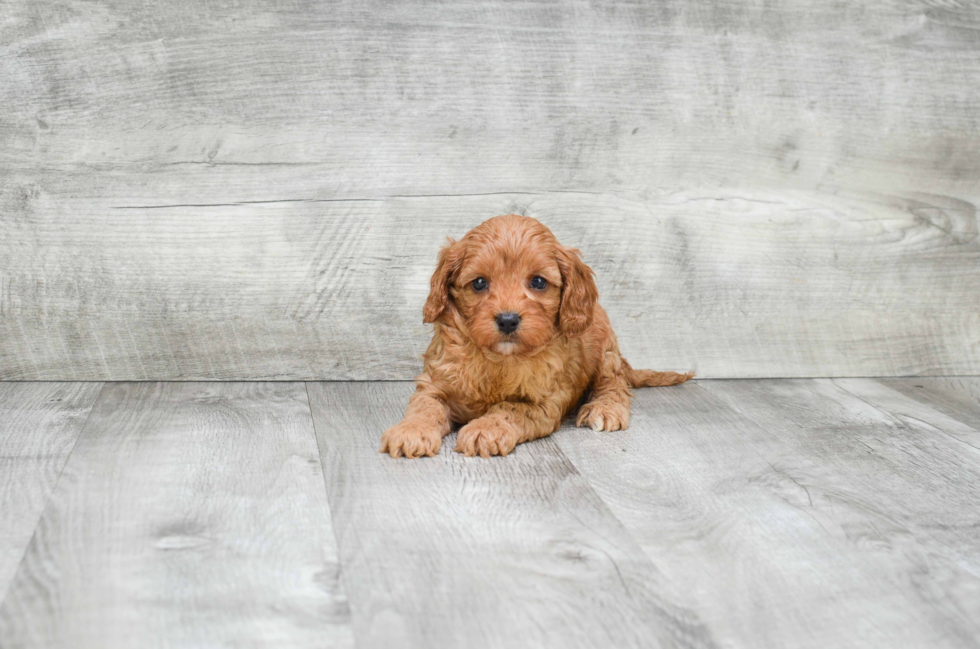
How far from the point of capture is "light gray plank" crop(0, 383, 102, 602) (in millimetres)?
2135

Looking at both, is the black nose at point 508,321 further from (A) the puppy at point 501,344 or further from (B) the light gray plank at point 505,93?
(B) the light gray plank at point 505,93

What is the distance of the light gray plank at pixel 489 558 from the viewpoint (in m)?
1.79

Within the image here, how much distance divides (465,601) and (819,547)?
0.92 meters

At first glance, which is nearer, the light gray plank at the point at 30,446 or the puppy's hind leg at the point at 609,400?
the light gray plank at the point at 30,446

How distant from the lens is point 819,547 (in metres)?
2.22

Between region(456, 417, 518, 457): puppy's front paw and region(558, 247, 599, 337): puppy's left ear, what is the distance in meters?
0.41

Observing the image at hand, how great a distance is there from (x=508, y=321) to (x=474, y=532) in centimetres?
74

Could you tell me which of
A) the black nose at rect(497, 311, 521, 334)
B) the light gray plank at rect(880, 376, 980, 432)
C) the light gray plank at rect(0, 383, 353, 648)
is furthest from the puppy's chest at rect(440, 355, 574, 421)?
the light gray plank at rect(880, 376, 980, 432)

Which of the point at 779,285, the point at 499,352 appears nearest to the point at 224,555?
the point at 499,352

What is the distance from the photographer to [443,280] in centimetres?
289

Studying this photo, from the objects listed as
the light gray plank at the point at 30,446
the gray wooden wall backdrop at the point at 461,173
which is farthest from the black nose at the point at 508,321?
the light gray plank at the point at 30,446

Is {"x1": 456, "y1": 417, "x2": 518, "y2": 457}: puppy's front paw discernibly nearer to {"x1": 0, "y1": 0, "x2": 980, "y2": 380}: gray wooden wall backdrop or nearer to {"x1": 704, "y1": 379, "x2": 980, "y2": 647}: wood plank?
{"x1": 704, "y1": 379, "x2": 980, "y2": 647}: wood plank

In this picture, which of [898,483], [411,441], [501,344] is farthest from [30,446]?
[898,483]

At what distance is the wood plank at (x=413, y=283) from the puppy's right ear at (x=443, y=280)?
85 centimetres
